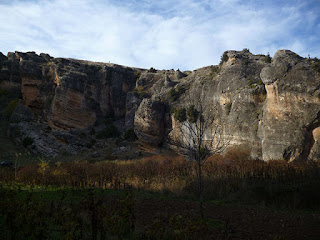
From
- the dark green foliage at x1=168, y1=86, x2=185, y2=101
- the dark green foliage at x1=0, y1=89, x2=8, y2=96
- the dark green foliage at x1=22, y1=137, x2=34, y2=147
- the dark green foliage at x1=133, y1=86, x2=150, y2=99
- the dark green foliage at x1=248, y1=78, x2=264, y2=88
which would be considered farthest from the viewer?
the dark green foliage at x1=0, y1=89, x2=8, y2=96

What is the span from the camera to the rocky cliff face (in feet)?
70.2

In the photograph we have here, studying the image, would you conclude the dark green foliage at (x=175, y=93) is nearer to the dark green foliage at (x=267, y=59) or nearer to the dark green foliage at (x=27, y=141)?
the dark green foliage at (x=267, y=59)

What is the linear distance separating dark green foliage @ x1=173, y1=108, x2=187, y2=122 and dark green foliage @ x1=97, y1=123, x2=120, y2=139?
11151mm

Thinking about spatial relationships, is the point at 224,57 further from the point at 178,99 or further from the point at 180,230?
the point at 180,230

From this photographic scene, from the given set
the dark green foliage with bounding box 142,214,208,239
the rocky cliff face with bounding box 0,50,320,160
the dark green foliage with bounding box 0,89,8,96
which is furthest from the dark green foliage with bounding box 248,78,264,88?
the dark green foliage with bounding box 0,89,8,96

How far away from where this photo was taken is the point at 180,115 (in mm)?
31312

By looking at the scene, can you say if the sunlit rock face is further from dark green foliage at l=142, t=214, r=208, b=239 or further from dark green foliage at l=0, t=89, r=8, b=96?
dark green foliage at l=0, t=89, r=8, b=96

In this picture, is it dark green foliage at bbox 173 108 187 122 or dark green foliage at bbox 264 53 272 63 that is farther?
dark green foliage at bbox 173 108 187 122

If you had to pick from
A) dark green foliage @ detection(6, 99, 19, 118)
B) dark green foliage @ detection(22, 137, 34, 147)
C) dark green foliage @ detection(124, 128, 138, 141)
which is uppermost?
dark green foliage @ detection(6, 99, 19, 118)

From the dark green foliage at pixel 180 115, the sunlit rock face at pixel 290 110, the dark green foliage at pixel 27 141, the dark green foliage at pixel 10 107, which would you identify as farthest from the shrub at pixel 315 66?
the dark green foliage at pixel 10 107

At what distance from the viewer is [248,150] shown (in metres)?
24.5

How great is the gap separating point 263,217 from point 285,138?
13.2 m

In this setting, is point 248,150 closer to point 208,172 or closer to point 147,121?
point 208,172

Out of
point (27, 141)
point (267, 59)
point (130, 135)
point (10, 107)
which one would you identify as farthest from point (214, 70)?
point (10, 107)
